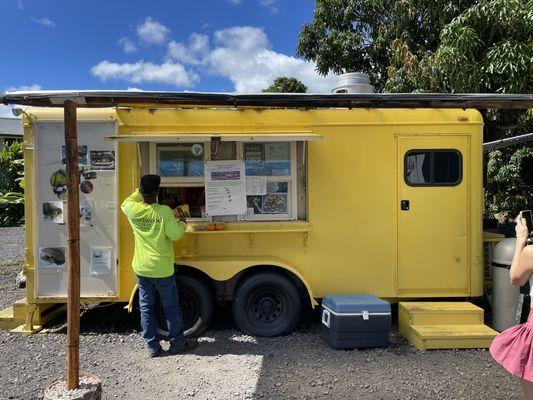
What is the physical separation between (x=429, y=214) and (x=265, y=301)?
6.76ft

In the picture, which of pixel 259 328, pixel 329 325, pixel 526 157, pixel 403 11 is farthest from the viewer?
pixel 526 157

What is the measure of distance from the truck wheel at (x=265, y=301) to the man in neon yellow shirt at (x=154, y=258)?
70 cm

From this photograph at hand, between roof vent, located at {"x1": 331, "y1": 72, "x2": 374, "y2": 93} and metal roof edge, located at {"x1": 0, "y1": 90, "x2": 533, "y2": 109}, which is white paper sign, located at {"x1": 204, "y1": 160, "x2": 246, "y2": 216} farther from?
roof vent, located at {"x1": 331, "y1": 72, "x2": 374, "y2": 93}

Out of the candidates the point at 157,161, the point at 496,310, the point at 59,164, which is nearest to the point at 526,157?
the point at 496,310

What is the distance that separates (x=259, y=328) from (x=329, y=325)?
0.80 m

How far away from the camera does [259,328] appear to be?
5.08m

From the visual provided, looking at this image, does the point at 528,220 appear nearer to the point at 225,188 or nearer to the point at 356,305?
the point at 356,305

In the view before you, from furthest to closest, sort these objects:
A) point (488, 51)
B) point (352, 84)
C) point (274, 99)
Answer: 1. point (488, 51)
2. point (352, 84)
3. point (274, 99)

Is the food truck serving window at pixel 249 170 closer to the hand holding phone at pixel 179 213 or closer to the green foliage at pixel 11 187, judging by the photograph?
the hand holding phone at pixel 179 213

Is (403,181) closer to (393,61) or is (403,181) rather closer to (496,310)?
(496,310)

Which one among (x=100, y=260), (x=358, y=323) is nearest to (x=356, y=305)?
(x=358, y=323)

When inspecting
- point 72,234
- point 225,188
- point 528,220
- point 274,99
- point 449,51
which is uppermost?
point 449,51

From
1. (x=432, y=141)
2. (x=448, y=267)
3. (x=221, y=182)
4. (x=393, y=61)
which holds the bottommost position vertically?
(x=448, y=267)

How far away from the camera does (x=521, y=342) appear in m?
2.52
